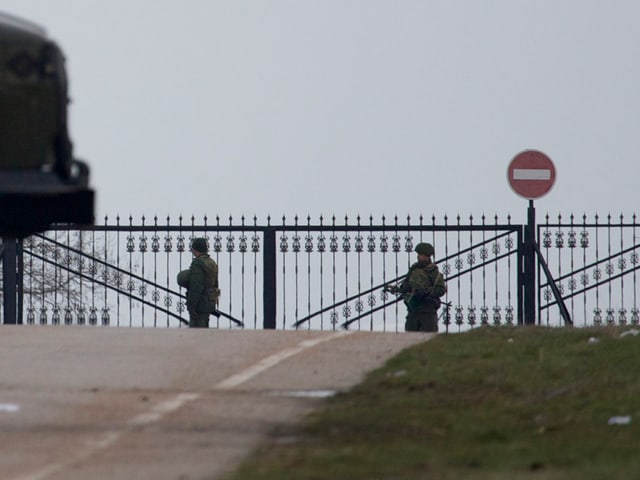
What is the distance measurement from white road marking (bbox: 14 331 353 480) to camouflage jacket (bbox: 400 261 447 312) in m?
4.94

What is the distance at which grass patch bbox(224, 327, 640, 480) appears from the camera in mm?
8703

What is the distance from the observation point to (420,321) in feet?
69.4

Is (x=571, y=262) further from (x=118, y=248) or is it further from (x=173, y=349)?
(x=173, y=349)

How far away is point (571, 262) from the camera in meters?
22.8

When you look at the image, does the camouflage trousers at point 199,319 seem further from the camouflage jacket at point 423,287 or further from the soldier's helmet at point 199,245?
the camouflage jacket at point 423,287

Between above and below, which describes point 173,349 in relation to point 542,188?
below

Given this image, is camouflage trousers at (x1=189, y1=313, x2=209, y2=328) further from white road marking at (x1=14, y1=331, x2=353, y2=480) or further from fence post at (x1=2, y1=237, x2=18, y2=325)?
white road marking at (x1=14, y1=331, x2=353, y2=480)

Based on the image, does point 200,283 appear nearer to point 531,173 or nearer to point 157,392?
point 531,173

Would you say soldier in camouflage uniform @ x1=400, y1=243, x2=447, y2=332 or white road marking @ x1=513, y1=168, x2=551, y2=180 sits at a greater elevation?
white road marking @ x1=513, y1=168, x2=551, y2=180

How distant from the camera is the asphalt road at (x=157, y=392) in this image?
9227 millimetres

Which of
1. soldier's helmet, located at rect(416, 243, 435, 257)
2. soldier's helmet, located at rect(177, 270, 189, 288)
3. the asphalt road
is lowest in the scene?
the asphalt road

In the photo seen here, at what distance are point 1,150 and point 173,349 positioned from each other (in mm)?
4958

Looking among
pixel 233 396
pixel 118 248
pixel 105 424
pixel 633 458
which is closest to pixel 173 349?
pixel 233 396

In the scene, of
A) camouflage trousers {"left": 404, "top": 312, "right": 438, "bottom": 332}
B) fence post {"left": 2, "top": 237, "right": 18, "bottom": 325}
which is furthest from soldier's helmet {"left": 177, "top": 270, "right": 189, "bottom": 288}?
camouflage trousers {"left": 404, "top": 312, "right": 438, "bottom": 332}
